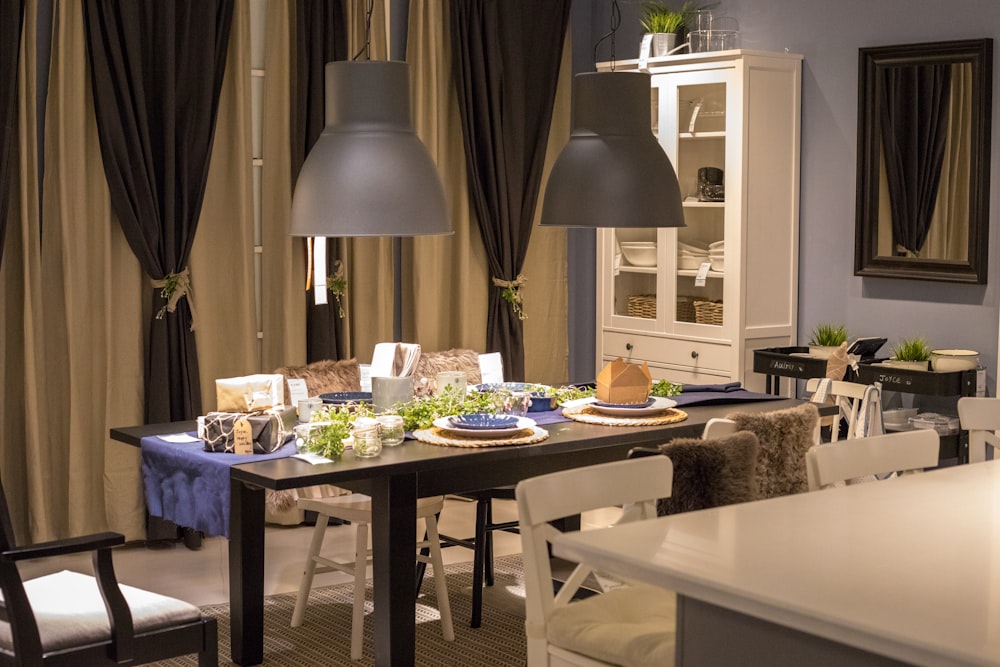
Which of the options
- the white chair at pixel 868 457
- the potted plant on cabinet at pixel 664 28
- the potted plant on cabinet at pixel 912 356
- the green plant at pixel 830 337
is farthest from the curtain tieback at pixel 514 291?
the white chair at pixel 868 457

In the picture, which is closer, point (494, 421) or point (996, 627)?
point (996, 627)

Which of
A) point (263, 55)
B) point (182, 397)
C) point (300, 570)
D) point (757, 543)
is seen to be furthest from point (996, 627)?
point (263, 55)

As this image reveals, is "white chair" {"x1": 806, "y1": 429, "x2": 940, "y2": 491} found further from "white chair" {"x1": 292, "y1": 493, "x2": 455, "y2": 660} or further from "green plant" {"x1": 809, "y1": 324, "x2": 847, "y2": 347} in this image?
"green plant" {"x1": 809, "y1": 324, "x2": 847, "y2": 347}

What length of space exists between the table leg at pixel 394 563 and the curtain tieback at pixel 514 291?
2.87m

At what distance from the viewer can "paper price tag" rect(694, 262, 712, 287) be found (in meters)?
5.73

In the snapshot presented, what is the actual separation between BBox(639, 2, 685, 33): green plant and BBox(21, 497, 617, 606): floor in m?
2.32

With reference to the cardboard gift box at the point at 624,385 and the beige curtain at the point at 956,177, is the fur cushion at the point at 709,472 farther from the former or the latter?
the beige curtain at the point at 956,177

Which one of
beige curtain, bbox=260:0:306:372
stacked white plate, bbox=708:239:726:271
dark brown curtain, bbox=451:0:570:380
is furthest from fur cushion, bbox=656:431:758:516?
dark brown curtain, bbox=451:0:570:380

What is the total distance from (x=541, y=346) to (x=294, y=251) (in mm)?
1588

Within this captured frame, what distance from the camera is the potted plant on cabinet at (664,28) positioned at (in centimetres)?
A: 594

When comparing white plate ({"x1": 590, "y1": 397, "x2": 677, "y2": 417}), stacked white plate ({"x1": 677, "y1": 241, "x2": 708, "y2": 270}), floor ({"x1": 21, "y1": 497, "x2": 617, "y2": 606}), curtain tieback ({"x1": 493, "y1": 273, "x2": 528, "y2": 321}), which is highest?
stacked white plate ({"x1": 677, "y1": 241, "x2": 708, "y2": 270})

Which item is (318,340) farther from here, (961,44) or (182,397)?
(961,44)

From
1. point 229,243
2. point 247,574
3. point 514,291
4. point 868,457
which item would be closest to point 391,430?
point 247,574

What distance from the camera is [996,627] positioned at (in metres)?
1.63
